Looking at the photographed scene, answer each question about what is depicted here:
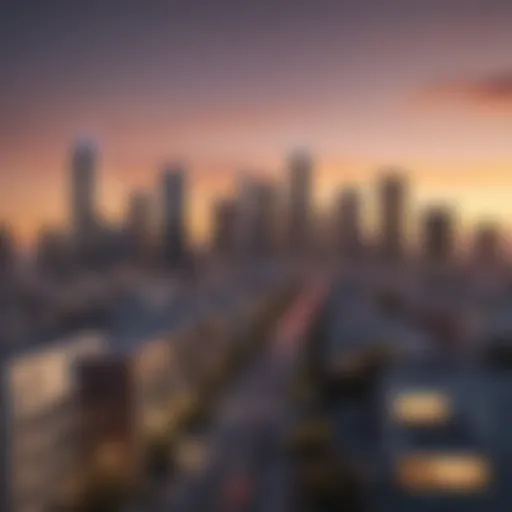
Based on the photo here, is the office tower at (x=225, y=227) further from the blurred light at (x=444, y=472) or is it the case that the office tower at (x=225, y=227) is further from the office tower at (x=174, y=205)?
the blurred light at (x=444, y=472)

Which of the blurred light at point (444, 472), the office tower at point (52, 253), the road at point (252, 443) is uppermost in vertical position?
the office tower at point (52, 253)

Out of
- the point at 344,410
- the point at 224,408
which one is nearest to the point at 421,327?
the point at 344,410

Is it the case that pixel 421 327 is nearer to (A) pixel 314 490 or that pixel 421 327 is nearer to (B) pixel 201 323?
(B) pixel 201 323

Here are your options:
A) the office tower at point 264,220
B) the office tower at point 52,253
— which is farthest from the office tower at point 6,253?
the office tower at point 264,220

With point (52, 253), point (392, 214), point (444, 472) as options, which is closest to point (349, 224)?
point (392, 214)

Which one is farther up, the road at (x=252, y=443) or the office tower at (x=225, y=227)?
the office tower at (x=225, y=227)

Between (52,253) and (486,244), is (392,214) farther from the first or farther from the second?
(52,253)
